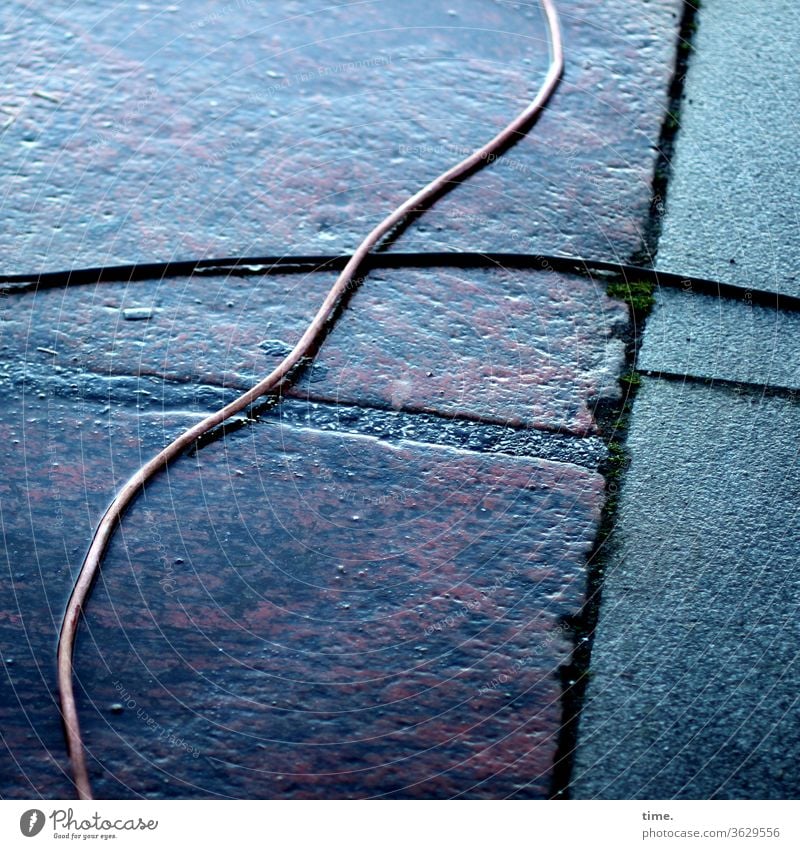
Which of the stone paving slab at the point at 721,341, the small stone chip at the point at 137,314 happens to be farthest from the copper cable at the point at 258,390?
the stone paving slab at the point at 721,341

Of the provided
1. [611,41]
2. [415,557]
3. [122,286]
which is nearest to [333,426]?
[415,557]

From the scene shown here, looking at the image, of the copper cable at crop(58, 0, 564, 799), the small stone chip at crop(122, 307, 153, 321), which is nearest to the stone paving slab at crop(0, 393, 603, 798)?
the copper cable at crop(58, 0, 564, 799)

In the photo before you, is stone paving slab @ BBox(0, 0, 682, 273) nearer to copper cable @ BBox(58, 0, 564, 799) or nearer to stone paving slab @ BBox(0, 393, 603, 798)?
copper cable @ BBox(58, 0, 564, 799)
